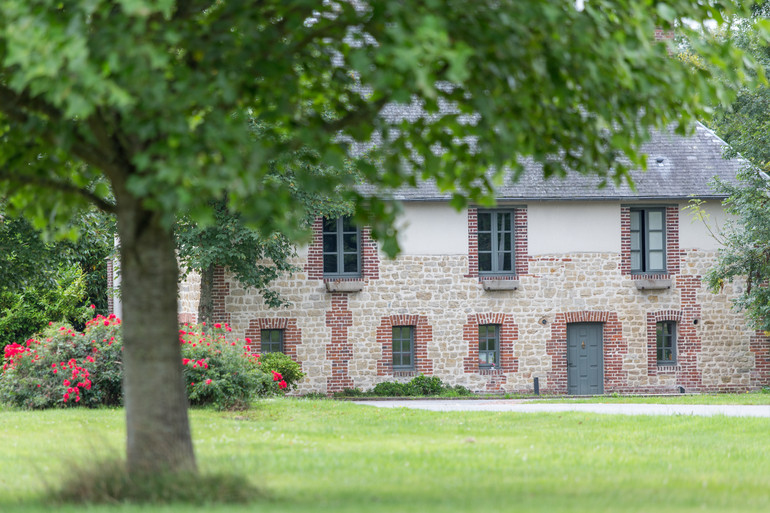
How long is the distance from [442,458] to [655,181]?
60.3 feet

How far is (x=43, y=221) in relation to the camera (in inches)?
337

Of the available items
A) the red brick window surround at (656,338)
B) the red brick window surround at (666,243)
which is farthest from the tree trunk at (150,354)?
the red brick window surround at (656,338)

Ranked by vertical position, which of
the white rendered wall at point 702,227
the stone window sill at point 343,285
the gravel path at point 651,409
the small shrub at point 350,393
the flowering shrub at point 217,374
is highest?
the white rendered wall at point 702,227

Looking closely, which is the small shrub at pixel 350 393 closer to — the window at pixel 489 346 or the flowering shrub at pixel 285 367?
the flowering shrub at pixel 285 367

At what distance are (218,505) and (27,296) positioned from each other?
979 inches

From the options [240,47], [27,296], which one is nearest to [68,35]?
[240,47]

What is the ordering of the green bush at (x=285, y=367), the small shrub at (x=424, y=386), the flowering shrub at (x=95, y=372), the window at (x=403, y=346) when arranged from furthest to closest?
the window at (x=403, y=346) < the small shrub at (x=424, y=386) < the green bush at (x=285, y=367) < the flowering shrub at (x=95, y=372)

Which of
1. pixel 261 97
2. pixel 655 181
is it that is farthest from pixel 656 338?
pixel 261 97

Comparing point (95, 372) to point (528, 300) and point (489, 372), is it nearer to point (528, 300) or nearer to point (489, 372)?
point (489, 372)

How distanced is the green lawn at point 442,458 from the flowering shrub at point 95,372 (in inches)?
29.1

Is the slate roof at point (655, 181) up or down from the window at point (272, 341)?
up

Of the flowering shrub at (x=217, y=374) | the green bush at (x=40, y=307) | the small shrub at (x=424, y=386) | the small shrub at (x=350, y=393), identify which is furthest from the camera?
the green bush at (x=40, y=307)

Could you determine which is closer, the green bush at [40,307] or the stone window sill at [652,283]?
the stone window sill at [652,283]

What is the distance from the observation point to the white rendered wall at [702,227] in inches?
1056
